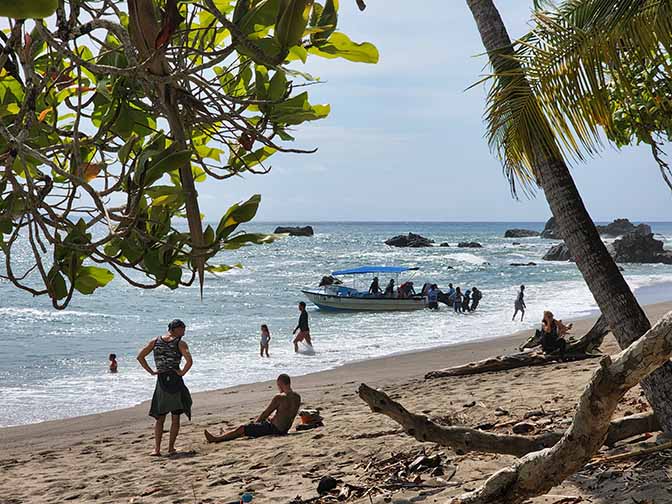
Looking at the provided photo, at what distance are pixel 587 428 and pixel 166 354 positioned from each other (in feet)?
20.5

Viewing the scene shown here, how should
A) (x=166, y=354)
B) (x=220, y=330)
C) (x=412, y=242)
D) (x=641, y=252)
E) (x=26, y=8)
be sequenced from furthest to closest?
(x=412, y=242) → (x=641, y=252) → (x=220, y=330) → (x=166, y=354) → (x=26, y=8)

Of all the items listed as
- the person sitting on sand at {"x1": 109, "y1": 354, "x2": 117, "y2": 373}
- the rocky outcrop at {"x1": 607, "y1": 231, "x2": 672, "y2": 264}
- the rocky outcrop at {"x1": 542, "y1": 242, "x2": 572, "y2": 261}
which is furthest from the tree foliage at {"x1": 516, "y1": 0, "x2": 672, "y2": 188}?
the rocky outcrop at {"x1": 542, "y1": 242, "x2": 572, "y2": 261}

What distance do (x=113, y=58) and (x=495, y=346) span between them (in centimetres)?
1809

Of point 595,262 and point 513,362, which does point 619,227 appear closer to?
point 513,362

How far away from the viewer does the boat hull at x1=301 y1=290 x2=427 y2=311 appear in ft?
107

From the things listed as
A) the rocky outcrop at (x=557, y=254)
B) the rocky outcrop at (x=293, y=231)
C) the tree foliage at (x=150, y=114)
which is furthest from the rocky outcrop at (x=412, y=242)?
the tree foliage at (x=150, y=114)

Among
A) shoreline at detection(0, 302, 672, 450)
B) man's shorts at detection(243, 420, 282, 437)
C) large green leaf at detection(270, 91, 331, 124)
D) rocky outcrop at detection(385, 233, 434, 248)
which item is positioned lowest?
shoreline at detection(0, 302, 672, 450)

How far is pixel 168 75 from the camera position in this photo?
154 cm

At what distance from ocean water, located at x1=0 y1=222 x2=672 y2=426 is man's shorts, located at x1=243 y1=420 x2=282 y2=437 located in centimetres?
622

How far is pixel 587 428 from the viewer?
2.74m

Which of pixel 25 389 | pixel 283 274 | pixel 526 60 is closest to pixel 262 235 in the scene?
pixel 526 60

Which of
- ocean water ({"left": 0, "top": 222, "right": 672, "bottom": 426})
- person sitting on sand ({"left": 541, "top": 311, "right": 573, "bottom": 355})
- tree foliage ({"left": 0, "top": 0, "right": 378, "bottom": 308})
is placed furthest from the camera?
ocean water ({"left": 0, "top": 222, "right": 672, "bottom": 426})

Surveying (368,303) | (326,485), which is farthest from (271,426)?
(368,303)

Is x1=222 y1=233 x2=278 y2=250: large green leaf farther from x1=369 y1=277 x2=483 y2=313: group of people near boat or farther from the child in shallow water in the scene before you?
x1=369 y1=277 x2=483 y2=313: group of people near boat
